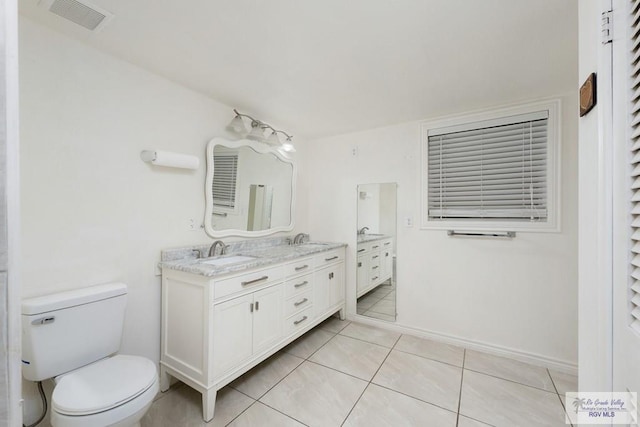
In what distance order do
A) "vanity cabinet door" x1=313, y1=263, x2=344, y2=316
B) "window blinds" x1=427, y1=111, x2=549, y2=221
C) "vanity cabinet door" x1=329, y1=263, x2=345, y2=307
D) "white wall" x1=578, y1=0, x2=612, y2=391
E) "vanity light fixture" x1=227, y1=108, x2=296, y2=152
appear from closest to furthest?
"white wall" x1=578, y1=0, x2=612, y2=391 < "window blinds" x1=427, y1=111, x2=549, y2=221 < "vanity light fixture" x1=227, y1=108, x2=296, y2=152 < "vanity cabinet door" x1=313, y1=263, x2=344, y2=316 < "vanity cabinet door" x1=329, y1=263, x2=345, y2=307

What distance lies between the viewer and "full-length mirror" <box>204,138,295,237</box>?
227 cm

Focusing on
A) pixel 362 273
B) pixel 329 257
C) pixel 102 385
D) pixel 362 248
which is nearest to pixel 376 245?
pixel 362 248

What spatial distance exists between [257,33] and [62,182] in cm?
137

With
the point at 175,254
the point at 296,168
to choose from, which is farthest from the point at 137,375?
the point at 296,168

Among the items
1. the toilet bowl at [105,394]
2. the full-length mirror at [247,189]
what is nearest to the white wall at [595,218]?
the toilet bowl at [105,394]

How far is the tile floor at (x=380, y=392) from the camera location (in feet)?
5.37

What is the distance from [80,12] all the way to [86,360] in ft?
5.94

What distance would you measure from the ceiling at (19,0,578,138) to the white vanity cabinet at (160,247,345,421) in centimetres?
140

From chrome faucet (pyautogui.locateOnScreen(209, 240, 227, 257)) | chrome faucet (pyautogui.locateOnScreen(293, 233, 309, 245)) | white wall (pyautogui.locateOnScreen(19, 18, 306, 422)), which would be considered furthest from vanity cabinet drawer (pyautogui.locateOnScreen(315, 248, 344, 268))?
white wall (pyautogui.locateOnScreen(19, 18, 306, 422))

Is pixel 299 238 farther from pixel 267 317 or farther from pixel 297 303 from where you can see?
pixel 267 317

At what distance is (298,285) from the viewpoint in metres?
2.40

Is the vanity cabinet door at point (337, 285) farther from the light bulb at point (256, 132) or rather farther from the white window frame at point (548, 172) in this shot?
the light bulb at point (256, 132)

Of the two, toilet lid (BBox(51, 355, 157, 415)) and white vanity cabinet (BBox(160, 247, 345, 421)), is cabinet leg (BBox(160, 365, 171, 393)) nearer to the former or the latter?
white vanity cabinet (BBox(160, 247, 345, 421))

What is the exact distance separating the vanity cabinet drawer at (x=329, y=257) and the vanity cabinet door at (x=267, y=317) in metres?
0.59
